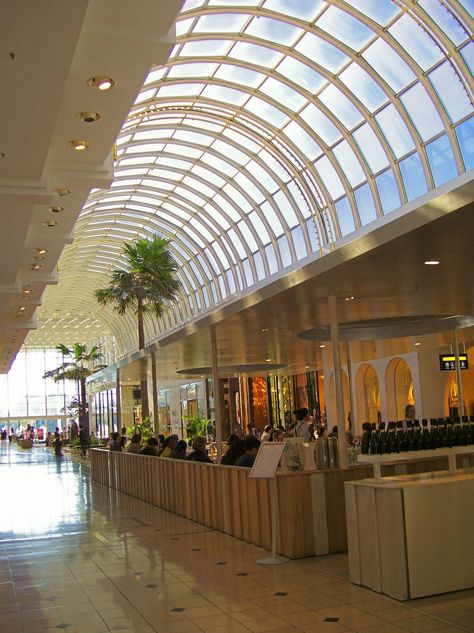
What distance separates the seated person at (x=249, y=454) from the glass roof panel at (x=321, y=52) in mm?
12283

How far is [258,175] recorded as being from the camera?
92.8ft

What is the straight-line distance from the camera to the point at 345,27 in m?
18.9

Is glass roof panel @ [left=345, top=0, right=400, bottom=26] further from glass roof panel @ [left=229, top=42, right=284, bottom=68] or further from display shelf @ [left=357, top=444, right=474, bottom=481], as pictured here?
display shelf @ [left=357, top=444, right=474, bottom=481]

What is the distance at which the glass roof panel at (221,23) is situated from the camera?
19500 millimetres

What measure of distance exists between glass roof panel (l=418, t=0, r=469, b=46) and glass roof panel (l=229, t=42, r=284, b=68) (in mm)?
5398

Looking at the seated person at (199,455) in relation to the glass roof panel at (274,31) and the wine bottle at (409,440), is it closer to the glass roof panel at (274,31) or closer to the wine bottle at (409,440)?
the wine bottle at (409,440)

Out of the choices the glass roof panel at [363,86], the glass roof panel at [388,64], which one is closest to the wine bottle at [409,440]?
the glass roof panel at [388,64]

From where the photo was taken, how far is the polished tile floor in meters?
6.43

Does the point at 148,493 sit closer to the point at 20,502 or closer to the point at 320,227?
the point at 20,502

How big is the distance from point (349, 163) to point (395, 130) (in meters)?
2.75

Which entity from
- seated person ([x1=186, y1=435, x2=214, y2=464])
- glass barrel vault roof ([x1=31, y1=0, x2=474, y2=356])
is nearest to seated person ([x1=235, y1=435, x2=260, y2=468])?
seated person ([x1=186, y1=435, x2=214, y2=464])

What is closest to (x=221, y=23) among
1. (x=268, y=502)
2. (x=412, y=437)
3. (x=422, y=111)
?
(x=422, y=111)

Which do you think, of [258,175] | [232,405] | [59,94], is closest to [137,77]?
[59,94]

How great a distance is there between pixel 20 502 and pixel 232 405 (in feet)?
86.9
